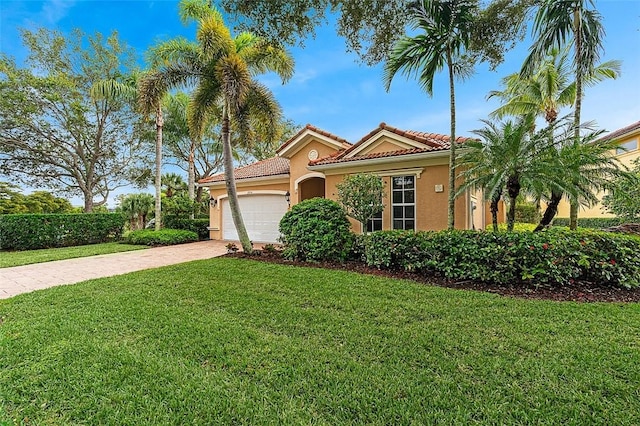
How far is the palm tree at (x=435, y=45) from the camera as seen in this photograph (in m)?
7.14

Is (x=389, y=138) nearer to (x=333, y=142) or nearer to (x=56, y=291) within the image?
(x=333, y=142)

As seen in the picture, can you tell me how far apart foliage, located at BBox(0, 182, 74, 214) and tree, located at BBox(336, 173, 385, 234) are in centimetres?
2292

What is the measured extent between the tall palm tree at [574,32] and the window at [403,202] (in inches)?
179

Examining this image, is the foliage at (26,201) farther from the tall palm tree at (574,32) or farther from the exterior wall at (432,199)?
the tall palm tree at (574,32)

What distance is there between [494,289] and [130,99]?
22.3 meters

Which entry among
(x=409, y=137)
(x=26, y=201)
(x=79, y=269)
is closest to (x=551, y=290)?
(x=409, y=137)

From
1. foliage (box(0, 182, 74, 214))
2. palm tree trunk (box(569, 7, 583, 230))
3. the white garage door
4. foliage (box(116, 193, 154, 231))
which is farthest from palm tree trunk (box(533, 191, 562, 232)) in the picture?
foliage (box(0, 182, 74, 214))

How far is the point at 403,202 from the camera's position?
1080 cm

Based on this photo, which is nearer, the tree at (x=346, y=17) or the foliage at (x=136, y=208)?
the tree at (x=346, y=17)

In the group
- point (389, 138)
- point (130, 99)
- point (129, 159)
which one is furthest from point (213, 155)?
point (389, 138)

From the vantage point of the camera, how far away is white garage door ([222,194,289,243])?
15.7 metres

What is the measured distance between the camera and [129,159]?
79.4 feet

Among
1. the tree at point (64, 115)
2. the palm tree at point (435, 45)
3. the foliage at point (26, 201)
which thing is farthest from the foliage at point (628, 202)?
the foliage at point (26, 201)

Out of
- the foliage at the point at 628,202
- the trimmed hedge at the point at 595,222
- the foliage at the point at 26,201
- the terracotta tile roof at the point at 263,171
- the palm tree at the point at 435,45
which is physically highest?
the palm tree at the point at 435,45
